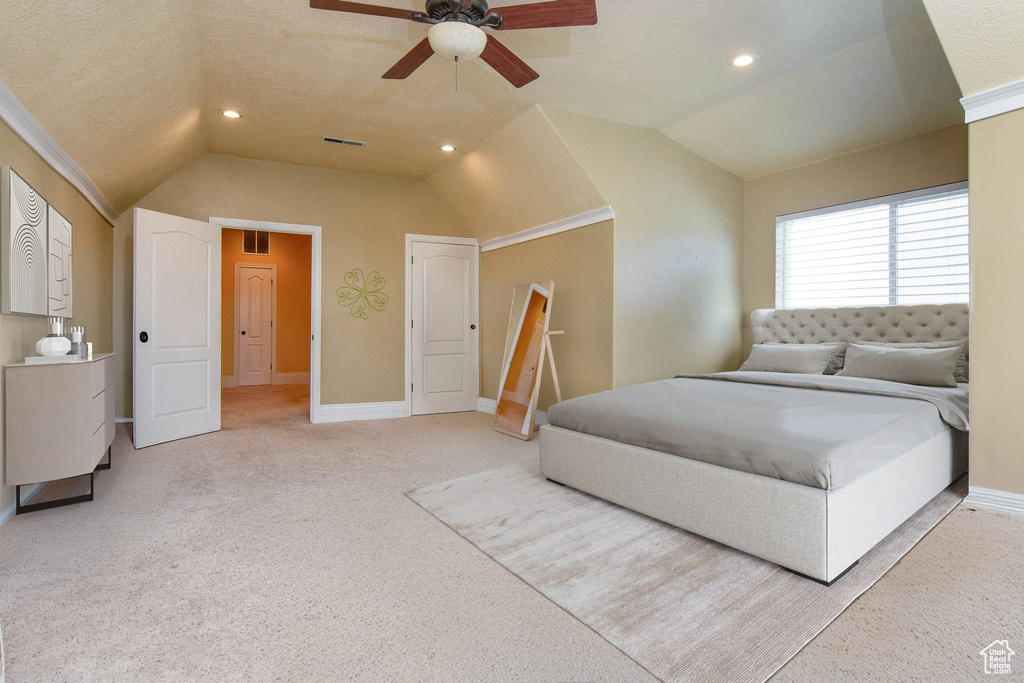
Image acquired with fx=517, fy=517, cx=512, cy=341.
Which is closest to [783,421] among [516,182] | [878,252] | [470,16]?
[470,16]

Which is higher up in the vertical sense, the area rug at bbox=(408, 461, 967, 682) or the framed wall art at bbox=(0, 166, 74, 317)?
the framed wall art at bbox=(0, 166, 74, 317)

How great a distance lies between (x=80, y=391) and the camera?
9.06 ft

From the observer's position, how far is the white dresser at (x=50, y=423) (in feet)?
8.41

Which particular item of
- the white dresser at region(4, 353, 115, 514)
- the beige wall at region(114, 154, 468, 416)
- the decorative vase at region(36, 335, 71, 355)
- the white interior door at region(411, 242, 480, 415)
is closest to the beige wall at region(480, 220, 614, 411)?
the white interior door at region(411, 242, 480, 415)

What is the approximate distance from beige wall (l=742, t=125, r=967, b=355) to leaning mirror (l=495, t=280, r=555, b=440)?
2.20 m

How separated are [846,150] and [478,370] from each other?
4.17 metres

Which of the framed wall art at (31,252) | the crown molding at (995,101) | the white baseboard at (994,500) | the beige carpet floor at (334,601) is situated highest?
the crown molding at (995,101)

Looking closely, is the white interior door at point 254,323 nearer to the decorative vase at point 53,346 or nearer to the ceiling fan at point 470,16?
the decorative vase at point 53,346

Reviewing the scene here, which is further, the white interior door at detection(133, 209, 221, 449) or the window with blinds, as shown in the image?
the white interior door at detection(133, 209, 221, 449)

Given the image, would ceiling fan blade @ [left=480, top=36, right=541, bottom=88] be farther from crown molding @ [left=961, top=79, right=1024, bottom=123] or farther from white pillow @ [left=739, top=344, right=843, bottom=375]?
white pillow @ [left=739, top=344, right=843, bottom=375]

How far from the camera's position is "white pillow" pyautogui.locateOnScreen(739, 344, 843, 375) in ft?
13.5

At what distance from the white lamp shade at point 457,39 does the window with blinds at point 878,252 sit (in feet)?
12.8

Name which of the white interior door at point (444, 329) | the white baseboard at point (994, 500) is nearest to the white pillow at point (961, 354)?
the white baseboard at point (994, 500)

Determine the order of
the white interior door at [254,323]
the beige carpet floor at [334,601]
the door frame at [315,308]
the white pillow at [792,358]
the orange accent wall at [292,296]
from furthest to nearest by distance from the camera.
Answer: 1. the orange accent wall at [292,296]
2. the white interior door at [254,323]
3. the door frame at [315,308]
4. the white pillow at [792,358]
5. the beige carpet floor at [334,601]
